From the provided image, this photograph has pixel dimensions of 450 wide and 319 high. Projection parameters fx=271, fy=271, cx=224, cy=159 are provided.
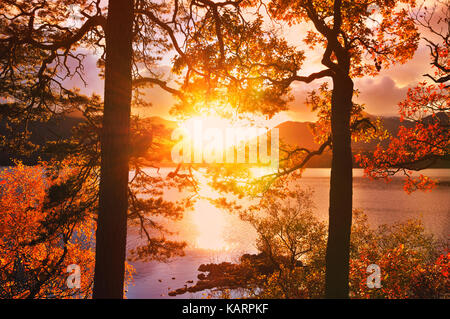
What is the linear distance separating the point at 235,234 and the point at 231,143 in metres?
→ 45.3

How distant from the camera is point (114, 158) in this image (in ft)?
11.5

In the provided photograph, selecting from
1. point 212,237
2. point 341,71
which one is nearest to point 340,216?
point 341,71

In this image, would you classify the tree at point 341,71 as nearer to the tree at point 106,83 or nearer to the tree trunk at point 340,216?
the tree trunk at point 340,216

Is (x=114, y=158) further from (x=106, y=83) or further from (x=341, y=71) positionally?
(x=341, y=71)

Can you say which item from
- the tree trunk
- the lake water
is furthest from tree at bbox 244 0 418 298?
the lake water

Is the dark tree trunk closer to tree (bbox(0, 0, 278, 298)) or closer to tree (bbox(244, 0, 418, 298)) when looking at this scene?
tree (bbox(0, 0, 278, 298))

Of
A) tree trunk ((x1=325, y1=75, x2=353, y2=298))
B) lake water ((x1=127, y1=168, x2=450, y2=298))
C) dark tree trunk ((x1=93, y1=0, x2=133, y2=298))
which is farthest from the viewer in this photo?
lake water ((x1=127, y1=168, x2=450, y2=298))

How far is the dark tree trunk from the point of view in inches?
135

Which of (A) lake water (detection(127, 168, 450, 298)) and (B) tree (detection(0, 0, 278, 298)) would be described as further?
(A) lake water (detection(127, 168, 450, 298))

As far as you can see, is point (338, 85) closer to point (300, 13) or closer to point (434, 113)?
point (300, 13)

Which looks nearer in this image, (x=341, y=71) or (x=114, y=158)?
(x=114, y=158)

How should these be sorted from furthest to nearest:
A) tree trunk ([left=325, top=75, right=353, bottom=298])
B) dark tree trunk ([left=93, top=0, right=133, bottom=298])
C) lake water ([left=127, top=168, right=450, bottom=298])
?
lake water ([left=127, top=168, right=450, bottom=298]) → tree trunk ([left=325, top=75, right=353, bottom=298]) → dark tree trunk ([left=93, top=0, right=133, bottom=298])

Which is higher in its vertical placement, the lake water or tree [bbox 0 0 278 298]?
tree [bbox 0 0 278 298]
